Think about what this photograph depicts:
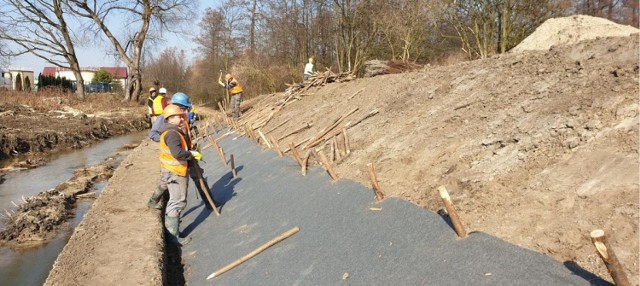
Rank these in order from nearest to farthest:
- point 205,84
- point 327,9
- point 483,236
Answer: point 483,236
point 327,9
point 205,84

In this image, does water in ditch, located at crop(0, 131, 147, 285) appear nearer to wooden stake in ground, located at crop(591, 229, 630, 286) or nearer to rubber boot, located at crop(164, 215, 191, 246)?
rubber boot, located at crop(164, 215, 191, 246)

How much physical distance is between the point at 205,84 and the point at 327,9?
1322 cm

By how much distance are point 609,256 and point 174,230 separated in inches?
200

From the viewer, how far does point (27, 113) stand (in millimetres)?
21078

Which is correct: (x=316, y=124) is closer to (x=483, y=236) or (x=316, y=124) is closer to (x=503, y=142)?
(x=503, y=142)

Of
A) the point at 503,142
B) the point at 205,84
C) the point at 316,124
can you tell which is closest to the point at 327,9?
the point at 205,84

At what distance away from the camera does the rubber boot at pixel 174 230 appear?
6010 mm

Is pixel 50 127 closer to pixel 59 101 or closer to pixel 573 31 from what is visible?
pixel 59 101

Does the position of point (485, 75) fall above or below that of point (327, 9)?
below

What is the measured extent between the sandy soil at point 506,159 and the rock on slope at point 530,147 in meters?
0.01

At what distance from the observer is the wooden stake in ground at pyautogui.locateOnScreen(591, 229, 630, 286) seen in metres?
2.38

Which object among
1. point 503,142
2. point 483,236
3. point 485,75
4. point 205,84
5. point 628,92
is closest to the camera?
point 483,236

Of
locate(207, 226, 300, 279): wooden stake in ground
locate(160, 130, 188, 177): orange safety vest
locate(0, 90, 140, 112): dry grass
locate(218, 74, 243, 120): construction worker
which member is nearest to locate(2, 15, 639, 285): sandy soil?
locate(207, 226, 300, 279): wooden stake in ground

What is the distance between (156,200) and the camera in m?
6.80
